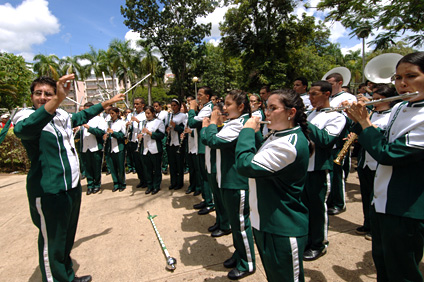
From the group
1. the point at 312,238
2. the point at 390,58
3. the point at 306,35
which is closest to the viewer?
the point at 312,238

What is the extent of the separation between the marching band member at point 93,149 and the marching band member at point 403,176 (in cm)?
586

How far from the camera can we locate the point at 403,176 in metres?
1.70

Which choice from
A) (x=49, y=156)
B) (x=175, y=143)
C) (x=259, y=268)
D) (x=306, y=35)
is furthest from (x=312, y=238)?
(x=306, y=35)

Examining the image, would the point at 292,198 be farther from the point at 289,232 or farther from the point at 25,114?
the point at 25,114

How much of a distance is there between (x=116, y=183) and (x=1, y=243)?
272 centimetres

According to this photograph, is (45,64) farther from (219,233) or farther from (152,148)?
(219,233)

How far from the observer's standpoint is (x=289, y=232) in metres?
1.72

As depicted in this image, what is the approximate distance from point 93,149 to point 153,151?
5.27 feet

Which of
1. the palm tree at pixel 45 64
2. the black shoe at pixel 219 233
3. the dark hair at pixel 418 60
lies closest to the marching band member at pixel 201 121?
the black shoe at pixel 219 233

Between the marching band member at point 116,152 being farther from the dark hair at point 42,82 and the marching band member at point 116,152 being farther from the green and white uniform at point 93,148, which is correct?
the dark hair at point 42,82

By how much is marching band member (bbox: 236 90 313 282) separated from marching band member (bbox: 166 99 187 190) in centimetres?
433

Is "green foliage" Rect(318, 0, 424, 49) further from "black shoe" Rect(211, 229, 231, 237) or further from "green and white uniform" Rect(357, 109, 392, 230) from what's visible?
"black shoe" Rect(211, 229, 231, 237)

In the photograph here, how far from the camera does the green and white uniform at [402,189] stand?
5.31 ft

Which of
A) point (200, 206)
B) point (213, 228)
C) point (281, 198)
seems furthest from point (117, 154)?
point (281, 198)
